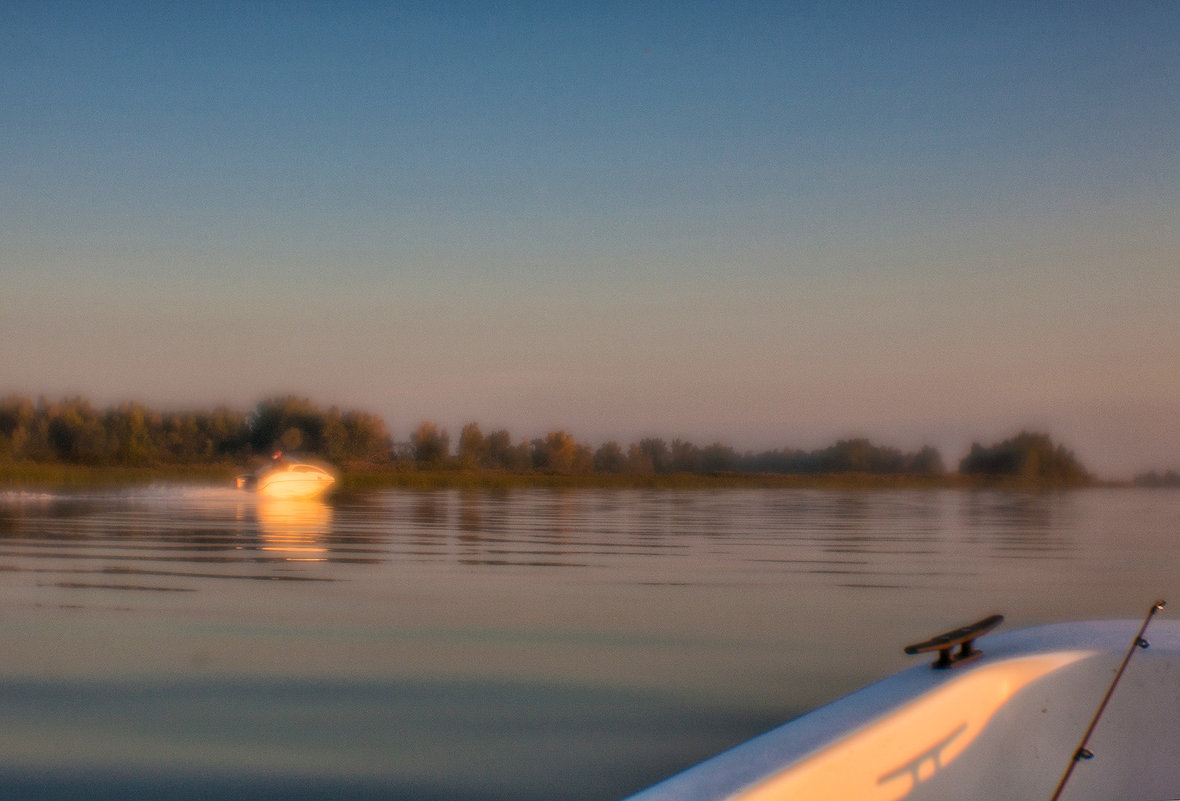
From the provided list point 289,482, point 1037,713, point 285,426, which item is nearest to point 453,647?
point 1037,713

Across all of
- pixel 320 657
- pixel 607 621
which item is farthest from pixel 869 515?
pixel 320 657

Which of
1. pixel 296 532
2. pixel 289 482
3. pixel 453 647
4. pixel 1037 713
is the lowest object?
pixel 289 482

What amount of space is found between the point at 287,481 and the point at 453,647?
38.5 m

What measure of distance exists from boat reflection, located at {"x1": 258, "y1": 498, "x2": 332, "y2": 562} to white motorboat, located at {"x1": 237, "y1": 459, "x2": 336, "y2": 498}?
14.3 metres

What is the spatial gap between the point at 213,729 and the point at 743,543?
12136 mm

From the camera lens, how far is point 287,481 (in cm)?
4338

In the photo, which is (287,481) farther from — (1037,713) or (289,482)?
(1037,713)

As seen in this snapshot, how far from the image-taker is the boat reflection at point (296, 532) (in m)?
14.3

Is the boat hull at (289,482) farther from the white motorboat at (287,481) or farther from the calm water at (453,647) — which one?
the calm water at (453,647)

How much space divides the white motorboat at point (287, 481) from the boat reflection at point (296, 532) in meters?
14.3

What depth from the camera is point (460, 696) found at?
19.0ft

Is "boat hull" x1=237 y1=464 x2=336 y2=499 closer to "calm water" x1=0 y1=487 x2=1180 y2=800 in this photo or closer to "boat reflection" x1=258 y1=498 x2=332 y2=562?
"boat reflection" x1=258 y1=498 x2=332 y2=562

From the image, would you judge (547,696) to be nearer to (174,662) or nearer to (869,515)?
(174,662)

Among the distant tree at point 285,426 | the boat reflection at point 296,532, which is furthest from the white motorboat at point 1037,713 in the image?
the distant tree at point 285,426
